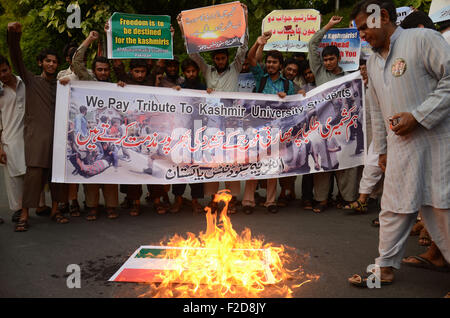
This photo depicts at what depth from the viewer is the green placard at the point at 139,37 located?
5523mm

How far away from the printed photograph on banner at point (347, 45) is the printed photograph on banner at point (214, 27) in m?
1.35

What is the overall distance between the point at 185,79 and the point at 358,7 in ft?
10.9

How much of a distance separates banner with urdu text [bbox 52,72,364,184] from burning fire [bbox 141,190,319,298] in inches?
65.2

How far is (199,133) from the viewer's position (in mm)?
5500

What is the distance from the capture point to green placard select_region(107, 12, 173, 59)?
552 cm

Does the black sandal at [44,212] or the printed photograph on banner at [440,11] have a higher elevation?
the printed photograph on banner at [440,11]

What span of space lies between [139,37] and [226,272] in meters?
3.66

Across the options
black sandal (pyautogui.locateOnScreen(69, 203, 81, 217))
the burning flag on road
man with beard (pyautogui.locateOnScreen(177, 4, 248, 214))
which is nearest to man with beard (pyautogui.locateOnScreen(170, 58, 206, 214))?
man with beard (pyautogui.locateOnScreen(177, 4, 248, 214))

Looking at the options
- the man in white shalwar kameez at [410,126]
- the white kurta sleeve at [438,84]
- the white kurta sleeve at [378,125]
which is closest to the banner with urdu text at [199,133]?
the white kurta sleeve at [378,125]

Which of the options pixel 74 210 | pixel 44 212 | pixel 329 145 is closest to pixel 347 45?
pixel 329 145

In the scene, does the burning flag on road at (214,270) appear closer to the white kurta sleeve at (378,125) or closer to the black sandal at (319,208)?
the white kurta sleeve at (378,125)

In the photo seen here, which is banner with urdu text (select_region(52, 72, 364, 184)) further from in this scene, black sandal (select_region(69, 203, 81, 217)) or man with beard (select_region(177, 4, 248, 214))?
black sandal (select_region(69, 203, 81, 217))

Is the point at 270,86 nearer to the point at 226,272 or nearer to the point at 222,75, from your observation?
the point at 222,75

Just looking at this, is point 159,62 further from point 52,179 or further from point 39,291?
point 39,291
